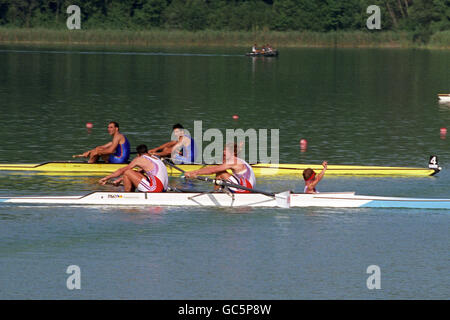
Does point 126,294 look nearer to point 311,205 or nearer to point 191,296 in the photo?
point 191,296

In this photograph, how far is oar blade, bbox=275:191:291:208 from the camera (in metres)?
23.2

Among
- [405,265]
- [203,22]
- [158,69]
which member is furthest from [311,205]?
[203,22]

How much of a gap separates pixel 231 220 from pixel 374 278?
5.34 metres

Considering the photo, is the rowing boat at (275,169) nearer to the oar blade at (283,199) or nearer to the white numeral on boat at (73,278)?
the oar blade at (283,199)

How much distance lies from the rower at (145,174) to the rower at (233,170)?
704 millimetres

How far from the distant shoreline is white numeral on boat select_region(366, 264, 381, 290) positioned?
97.3 metres

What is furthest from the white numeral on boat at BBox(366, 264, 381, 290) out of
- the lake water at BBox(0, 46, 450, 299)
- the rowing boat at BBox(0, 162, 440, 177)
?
the rowing boat at BBox(0, 162, 440, 177)

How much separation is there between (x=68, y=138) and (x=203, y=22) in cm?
9675

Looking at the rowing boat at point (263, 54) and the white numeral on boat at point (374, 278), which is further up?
the rowing boat at point (263, 54)

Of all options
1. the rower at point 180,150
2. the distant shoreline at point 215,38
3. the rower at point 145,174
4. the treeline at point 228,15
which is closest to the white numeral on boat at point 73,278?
the rower at point 145,174

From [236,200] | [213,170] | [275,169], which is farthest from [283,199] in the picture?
[275,169]

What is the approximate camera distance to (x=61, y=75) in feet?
226

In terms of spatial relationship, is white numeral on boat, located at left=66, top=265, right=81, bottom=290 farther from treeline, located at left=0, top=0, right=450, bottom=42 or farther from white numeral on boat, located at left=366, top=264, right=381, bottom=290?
treeline, located at left=0, top=0, right=450, bottom=42

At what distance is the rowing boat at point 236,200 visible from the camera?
23.4 metres
